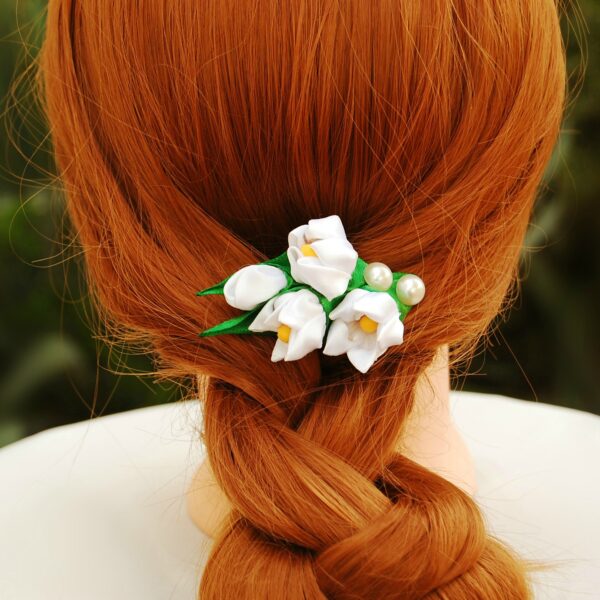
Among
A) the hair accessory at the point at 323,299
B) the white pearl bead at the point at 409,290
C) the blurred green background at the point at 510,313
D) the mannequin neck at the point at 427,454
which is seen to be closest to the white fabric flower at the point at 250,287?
the hair accessory at the point at 323,299

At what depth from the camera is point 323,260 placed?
0.69 meters

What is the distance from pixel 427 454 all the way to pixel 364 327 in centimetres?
34

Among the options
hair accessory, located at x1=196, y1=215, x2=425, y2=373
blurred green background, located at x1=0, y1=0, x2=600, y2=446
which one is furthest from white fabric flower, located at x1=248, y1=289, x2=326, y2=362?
blurred green background, located at x1=0, y1=0, x2=600, y2=446

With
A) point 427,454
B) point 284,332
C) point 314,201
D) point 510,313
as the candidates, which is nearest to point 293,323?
point 284,332

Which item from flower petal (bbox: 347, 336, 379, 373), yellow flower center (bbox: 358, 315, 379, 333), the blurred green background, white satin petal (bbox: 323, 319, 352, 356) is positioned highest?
yellow flower center (bbox: 358, 315, 379, 333)

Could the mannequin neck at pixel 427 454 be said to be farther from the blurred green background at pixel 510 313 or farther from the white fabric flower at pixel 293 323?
the blurred green background at pixel 510 313

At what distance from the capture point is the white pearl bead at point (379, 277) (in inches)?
27.9

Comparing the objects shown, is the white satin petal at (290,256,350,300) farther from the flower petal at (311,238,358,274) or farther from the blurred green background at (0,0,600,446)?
the blurred green background at (0,0,600,446)

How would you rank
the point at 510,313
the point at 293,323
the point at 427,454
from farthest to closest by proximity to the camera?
the point at 510,313 → the point at 427,454 → the point at 293,323

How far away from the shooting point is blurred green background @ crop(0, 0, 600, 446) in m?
1.75

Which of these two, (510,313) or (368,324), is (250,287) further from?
(510,313)

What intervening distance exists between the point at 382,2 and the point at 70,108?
0.32 meters

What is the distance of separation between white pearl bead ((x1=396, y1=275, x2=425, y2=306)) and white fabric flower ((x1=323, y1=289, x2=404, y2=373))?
0.02m

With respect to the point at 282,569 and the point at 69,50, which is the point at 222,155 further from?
the point at 282,569
